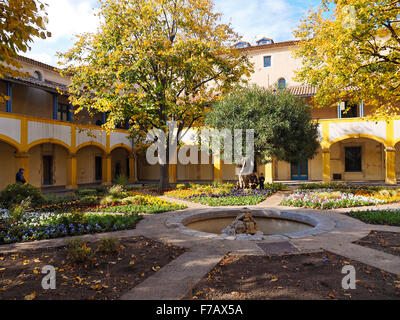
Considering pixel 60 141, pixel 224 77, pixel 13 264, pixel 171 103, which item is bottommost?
pixel 13 264

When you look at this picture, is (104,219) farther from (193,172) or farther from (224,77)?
(193,172)

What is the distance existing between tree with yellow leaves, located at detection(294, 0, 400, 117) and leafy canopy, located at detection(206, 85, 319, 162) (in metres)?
1.35

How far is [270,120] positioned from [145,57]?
6.37 meters

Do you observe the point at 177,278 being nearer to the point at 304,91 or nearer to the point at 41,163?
the point at 41,163

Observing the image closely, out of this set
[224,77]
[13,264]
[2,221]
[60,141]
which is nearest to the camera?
[13,264]

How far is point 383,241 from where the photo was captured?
17.8 ft

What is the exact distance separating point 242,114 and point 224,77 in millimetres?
3374

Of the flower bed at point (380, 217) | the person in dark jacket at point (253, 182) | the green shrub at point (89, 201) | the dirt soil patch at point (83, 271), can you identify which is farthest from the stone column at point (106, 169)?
the flower bed at point (380, 217)

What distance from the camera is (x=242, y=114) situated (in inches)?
523

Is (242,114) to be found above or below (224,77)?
below

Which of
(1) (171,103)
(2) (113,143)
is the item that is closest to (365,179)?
(1) (171,103)

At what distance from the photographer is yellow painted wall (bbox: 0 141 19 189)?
644 inches

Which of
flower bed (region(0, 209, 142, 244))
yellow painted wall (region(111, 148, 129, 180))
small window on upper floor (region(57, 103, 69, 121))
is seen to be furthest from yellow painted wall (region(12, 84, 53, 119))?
flower bed (region(0, 209, 142, 244))

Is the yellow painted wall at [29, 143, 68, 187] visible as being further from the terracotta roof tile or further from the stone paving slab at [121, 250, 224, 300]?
the terracotta roof tile
